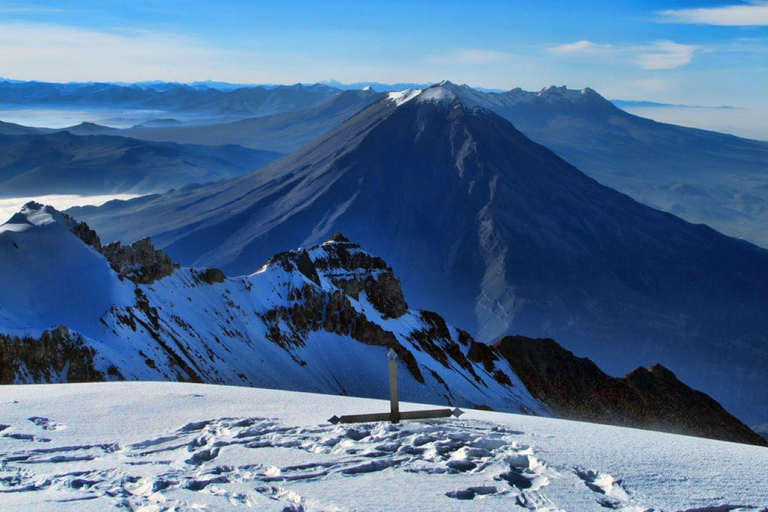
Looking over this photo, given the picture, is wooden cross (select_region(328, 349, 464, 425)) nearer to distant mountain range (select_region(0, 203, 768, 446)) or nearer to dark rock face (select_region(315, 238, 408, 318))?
distant mountain range (select_region(0, 203, 768, 446))

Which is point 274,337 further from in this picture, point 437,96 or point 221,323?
point 437,96

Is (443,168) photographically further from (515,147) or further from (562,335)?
(562,335)

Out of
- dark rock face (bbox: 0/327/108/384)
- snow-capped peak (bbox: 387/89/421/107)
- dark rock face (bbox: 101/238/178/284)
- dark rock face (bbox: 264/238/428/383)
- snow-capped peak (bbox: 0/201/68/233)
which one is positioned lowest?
dark rock face (bbox: 264/238/428/383)

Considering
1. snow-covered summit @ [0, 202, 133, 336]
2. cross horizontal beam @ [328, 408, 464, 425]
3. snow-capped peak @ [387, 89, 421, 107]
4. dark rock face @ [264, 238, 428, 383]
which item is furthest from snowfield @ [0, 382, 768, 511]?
snow-capped peak @ [387, 89, 421, 107]

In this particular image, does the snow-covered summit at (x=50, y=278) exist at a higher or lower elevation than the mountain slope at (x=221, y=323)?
higher

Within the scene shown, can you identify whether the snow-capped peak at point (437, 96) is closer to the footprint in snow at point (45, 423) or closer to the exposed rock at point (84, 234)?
the exposed rock at point (84, 234)

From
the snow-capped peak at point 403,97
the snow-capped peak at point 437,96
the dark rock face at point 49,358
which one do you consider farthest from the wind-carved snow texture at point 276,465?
the snow-capped peak at point 403,97

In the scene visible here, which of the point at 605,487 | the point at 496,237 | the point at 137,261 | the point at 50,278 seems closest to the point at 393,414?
the point at 605,487
